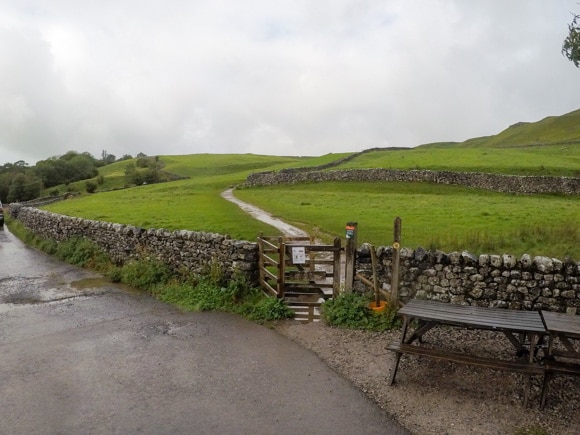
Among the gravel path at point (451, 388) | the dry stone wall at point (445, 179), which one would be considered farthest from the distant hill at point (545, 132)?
the gravel path at point (451, 388)

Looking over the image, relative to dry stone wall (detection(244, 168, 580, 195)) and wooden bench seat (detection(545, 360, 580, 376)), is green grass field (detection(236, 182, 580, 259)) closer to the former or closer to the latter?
dry stone wall (detection(244, 168, 580, 195))

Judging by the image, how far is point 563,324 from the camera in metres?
7.29

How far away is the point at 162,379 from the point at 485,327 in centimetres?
574

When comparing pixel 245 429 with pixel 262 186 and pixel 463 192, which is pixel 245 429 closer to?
pixel 463 192

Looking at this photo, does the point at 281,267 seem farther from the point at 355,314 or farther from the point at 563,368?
the point at 563,368

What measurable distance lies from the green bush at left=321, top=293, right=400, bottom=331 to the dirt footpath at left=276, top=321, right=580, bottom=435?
0.55 m

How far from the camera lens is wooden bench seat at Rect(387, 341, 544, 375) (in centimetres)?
722

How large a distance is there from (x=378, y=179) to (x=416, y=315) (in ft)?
120

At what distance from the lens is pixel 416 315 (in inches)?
307

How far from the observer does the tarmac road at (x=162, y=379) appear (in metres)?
7.02

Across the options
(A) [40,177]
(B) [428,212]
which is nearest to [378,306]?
(B) [428,212]

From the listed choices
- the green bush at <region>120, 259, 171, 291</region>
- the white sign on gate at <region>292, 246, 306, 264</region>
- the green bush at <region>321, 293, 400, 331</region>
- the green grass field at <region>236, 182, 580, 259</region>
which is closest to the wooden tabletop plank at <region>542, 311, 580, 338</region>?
the green bush at <region>321, 293, 400, 331</region>

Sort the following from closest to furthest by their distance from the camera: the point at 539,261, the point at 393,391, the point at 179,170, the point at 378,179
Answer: the point at 393,391
the point at 539,261
the point at 378,179
the point at 179,170

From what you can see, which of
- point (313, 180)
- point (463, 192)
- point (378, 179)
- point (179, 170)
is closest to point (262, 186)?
point (313, 180)
